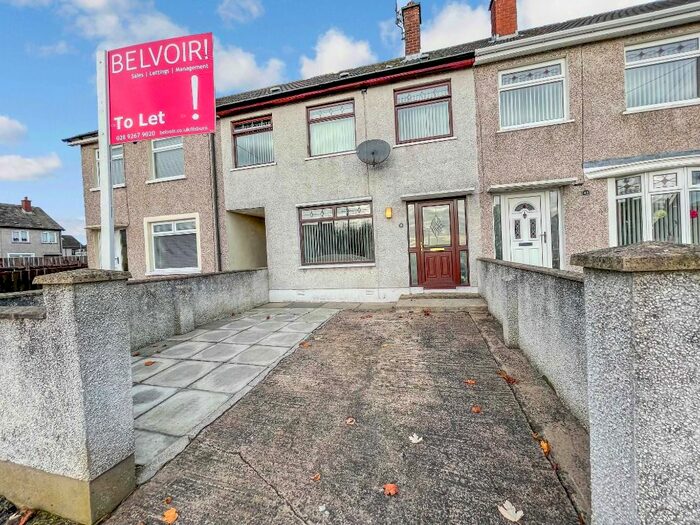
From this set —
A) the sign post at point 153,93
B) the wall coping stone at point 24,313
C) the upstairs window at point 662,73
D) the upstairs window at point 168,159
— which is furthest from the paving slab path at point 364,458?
the upstairs window at point 168,159

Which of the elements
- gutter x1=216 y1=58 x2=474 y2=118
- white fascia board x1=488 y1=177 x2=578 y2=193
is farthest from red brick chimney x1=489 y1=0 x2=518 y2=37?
white fascia board x1=488 y1=177 x2=578 y2=193

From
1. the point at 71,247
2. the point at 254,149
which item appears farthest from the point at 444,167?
the point at 71,247

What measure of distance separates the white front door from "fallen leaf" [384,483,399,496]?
23.0 ft

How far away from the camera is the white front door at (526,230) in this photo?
7.62 m

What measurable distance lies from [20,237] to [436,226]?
4339 centimetres

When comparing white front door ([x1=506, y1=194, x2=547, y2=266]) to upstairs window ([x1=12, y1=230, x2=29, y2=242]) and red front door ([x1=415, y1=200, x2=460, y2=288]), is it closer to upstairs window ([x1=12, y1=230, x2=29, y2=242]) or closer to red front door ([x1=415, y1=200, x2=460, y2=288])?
red front door ([x1=415, y1=200, x2=460, y2=288])

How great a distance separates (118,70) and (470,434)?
17.2ft

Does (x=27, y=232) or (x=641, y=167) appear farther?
(x=27, y=232)

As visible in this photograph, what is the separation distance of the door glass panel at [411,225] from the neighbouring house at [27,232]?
1569 inches

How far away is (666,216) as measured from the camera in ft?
21.7

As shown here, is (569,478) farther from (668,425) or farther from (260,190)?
(260,190)

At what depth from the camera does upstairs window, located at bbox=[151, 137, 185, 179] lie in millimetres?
10266

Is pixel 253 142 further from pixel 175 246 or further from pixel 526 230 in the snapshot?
pixel 526 230

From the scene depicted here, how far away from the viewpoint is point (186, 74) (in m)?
3.58
